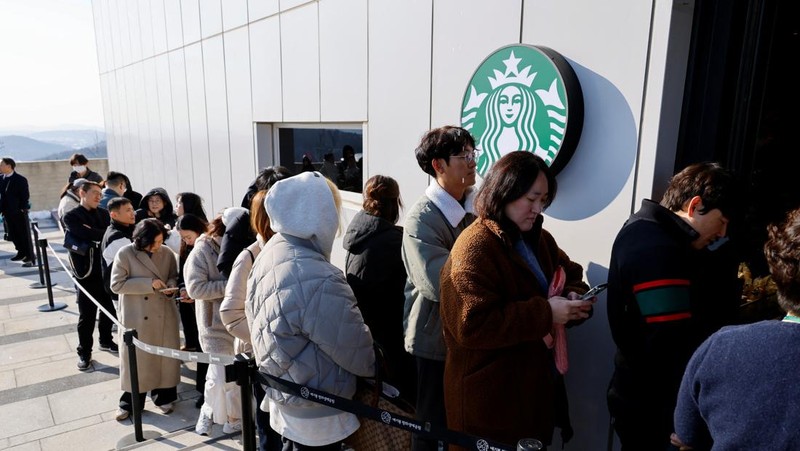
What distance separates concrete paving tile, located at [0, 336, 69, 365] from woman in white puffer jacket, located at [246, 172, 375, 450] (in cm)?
515

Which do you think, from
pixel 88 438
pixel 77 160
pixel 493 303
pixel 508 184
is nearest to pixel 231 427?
pixel 88 438

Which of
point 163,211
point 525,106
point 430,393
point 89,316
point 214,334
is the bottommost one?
point 89,316

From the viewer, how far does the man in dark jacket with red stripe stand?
1843 millimetres

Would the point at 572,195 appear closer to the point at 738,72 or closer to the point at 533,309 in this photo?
the point at 738,72

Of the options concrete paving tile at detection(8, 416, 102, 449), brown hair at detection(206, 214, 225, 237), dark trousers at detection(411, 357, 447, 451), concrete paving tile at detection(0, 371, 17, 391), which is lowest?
concrete paving tile at detection(0, 371, 17, 391)

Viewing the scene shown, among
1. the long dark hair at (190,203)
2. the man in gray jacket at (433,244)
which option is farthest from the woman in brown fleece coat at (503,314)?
the long dark hair at (190,203)

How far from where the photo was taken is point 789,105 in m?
3.24

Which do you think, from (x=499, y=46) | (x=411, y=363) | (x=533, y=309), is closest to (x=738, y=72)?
(x=499, y=46)

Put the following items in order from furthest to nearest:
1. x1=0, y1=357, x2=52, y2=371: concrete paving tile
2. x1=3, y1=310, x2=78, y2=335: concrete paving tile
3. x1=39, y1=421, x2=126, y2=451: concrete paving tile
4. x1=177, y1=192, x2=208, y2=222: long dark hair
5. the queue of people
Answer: x1=3, y1=310, x2=78, y2=335: concrete paving tile → x1=0, y1=357, x2=52, y2=371: concrete paving tile → x1=177, y1=192, x2=208, y2=222: long dark hair → x1=39, y1=421, x2=126, y2=451: concrete paving tile → the queue of people

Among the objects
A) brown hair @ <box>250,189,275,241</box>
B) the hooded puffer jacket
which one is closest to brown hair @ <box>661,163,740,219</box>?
brown hair @ <box>250,189,275,241</box>

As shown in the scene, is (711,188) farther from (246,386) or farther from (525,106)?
(246,386)

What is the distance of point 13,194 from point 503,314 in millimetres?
11302

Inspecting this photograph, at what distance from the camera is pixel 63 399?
491 centimetres

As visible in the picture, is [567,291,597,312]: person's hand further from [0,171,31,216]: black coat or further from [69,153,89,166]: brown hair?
[0,171,31,216]: black coat
